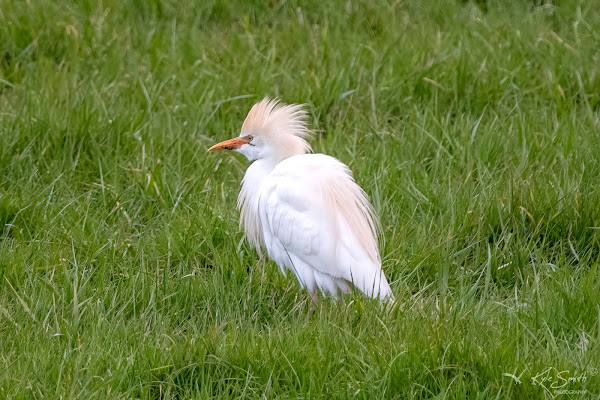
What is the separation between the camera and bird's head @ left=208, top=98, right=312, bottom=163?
392cm

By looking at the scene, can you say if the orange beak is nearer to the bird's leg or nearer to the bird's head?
the bird's head

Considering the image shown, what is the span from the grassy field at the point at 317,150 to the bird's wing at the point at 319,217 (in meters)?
0.17

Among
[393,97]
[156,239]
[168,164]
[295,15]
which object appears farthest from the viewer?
[295,15]

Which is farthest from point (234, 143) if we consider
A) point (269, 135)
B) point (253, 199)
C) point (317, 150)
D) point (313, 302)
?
point (313, 302)

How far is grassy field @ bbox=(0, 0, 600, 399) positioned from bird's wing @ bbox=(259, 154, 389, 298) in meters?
0.17

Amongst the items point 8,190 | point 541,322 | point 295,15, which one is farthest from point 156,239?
point 295,15

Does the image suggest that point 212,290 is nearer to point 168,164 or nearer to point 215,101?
point 168,164

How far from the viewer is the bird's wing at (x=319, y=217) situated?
11.9 ft

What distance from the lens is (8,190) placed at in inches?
164

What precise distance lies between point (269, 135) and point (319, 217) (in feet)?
1.66

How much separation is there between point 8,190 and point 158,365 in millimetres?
1708
